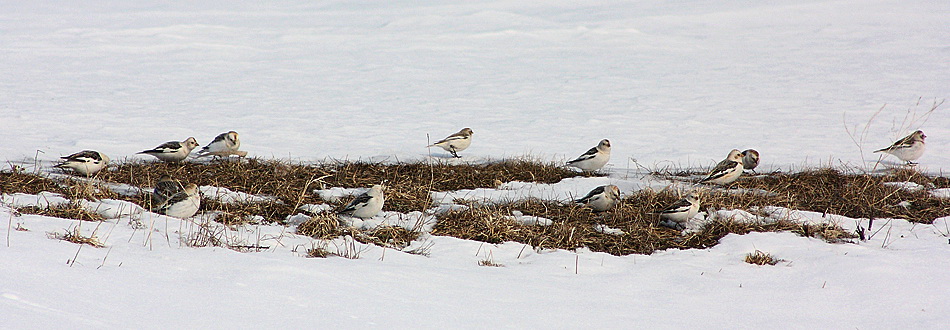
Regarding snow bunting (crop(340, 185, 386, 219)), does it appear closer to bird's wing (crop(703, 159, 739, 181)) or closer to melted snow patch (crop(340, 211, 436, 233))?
melted snow patch (crop(340, 211, 436, 233))

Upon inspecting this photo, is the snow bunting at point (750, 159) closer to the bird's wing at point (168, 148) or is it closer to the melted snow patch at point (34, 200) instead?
the bird's wing at point (168, 148)

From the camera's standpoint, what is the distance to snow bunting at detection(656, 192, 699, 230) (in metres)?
6.84

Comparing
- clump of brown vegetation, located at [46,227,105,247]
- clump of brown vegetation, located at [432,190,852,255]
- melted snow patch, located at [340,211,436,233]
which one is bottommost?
clump of brown vegetation, located at [432,190,852,255]

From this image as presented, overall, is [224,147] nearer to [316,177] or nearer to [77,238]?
[316,177]

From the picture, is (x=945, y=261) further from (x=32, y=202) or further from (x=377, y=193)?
(x=32, y=202)

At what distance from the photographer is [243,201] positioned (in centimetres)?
728

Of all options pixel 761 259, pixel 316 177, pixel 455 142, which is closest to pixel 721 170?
pixel 761 259

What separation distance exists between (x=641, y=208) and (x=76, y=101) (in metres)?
13.5

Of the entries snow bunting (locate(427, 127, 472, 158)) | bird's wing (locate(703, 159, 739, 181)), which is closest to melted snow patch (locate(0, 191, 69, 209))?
snow bunting (locate(427, 127, 472, 158))

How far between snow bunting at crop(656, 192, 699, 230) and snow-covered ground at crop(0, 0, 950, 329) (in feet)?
1.91

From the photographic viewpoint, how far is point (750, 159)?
9.73 metres

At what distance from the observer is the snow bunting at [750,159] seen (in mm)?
9630

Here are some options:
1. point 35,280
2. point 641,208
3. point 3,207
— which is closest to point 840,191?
point 641,208

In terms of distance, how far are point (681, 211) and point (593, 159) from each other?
2721mm
